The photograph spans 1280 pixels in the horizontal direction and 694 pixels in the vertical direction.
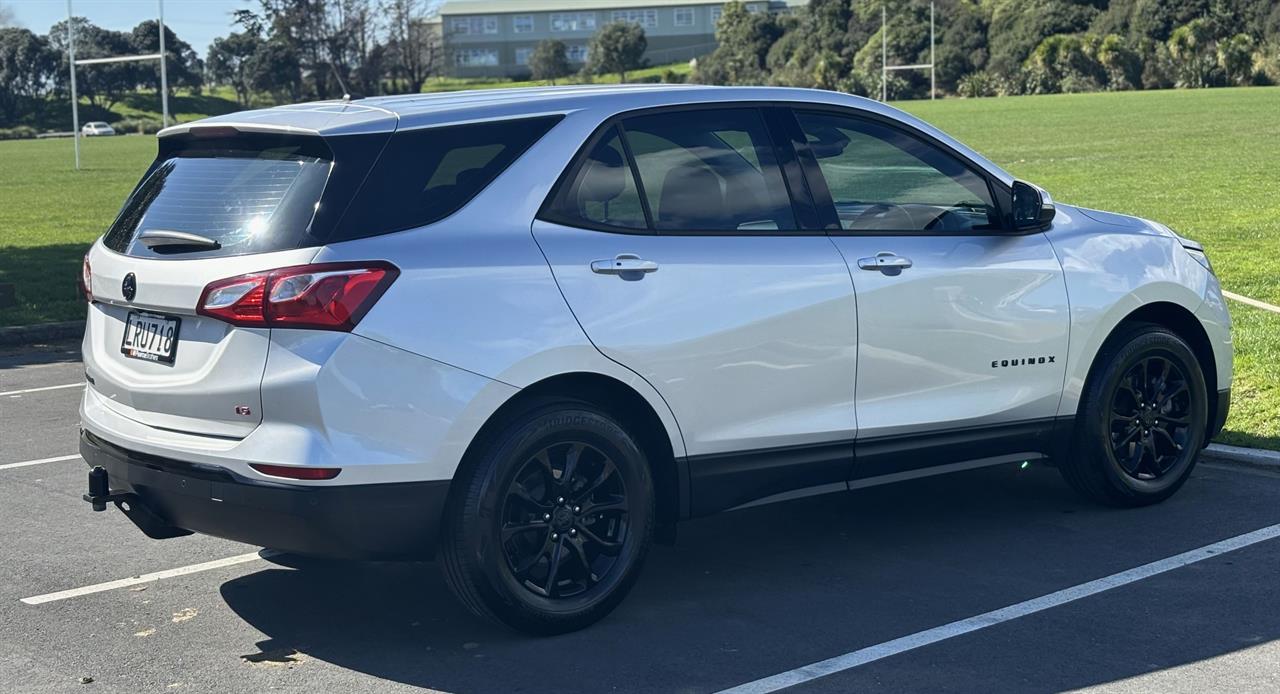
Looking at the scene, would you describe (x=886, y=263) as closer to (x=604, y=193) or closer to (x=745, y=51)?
(x=604, y=193)

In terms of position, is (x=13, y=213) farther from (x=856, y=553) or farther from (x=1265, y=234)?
(x=856, y=553)

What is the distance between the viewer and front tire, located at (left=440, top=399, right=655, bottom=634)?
494 cm

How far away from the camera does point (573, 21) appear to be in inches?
5960

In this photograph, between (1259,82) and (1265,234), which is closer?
(1265,234)

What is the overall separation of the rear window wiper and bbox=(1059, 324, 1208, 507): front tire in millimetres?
3614

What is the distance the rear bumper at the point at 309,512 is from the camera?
15.5ft

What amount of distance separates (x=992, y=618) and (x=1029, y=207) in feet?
5.84

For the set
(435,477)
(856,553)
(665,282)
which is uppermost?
(665,282)

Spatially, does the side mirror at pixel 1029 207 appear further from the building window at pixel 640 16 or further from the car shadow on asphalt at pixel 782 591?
the building window at pixel 640 16

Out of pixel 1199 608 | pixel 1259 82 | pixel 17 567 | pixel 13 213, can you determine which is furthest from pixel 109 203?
pixel 1259 82

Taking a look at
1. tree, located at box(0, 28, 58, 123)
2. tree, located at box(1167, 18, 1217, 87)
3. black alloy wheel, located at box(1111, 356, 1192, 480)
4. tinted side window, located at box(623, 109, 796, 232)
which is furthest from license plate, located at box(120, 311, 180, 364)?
→ tree, located at box(0, 28, 58, 123)

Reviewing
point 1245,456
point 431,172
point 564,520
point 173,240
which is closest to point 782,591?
point 564,520

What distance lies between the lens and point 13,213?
91.6 feet

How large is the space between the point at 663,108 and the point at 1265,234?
13.4 meters
